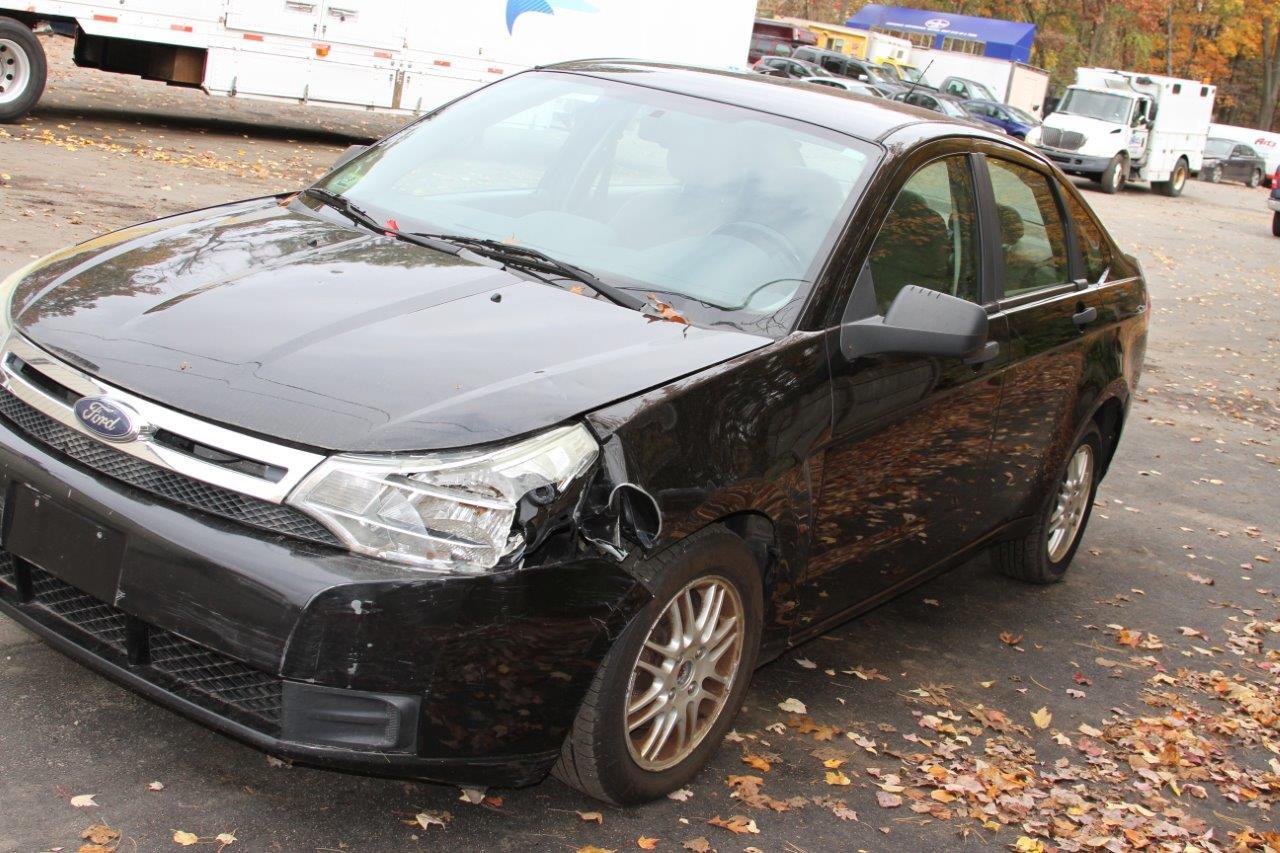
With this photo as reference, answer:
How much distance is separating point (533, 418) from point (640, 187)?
60.4 inches

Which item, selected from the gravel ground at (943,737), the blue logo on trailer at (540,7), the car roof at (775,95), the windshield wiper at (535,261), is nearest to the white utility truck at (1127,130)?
the blue logo on trailer at (540,7)

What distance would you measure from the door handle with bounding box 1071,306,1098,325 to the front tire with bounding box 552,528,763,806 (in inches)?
91.5

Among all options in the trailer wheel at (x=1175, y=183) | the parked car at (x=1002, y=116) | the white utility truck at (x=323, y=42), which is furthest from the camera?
the parked car at (x=1002, y=116)

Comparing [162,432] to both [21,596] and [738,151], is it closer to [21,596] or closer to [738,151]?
[21,596]

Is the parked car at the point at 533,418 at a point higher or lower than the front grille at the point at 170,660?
higher

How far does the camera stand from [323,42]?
17844 mm

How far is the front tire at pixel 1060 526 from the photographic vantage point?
19.8 feet

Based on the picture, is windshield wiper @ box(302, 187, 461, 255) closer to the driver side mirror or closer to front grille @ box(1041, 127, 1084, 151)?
the driver side mirror

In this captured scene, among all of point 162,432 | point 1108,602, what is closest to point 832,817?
point 162,432

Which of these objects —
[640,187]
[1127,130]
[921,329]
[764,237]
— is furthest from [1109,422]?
[1127,130]

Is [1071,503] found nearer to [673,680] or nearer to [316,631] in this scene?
[673,680]

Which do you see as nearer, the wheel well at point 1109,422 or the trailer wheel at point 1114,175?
the wheel well at point 1109,422

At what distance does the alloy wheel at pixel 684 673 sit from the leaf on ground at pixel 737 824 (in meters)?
0.19

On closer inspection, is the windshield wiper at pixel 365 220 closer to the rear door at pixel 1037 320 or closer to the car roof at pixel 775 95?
the car roof at pixel 775 95
